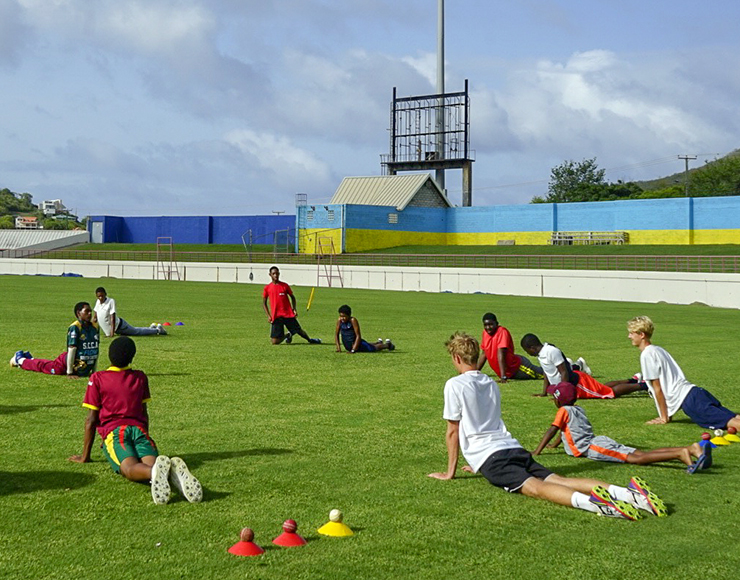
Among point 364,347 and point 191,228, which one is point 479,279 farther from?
point 191,228

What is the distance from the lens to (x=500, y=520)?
23.2ft

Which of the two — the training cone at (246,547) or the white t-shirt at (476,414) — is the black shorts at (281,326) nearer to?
the white t-shirt at (476,414)

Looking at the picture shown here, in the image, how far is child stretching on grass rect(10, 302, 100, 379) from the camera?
45.4 feet

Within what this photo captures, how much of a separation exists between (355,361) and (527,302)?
2705 centimetres

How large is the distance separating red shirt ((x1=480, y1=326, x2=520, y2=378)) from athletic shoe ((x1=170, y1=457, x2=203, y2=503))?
8.36 m

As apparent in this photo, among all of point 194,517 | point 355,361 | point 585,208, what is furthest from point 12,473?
point 585,208

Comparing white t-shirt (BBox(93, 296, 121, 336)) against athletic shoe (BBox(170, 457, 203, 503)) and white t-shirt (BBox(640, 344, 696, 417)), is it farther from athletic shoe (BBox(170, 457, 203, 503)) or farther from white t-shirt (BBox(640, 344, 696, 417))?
athletic shoe (BBox(170, 457, 203, 503))

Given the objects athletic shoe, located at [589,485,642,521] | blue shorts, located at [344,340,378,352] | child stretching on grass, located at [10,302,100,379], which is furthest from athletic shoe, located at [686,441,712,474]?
blue shorts, located at [344,340,378,352]

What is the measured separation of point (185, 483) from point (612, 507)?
3371 mm

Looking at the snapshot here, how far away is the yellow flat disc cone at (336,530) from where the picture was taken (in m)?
6.54

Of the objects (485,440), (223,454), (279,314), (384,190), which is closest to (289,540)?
(485,440)

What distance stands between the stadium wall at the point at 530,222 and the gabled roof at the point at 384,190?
1747mm

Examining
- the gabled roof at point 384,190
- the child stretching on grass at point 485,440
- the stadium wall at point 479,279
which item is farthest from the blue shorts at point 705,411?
the gabled roof at point 384,190

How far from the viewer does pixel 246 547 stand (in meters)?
6.10
